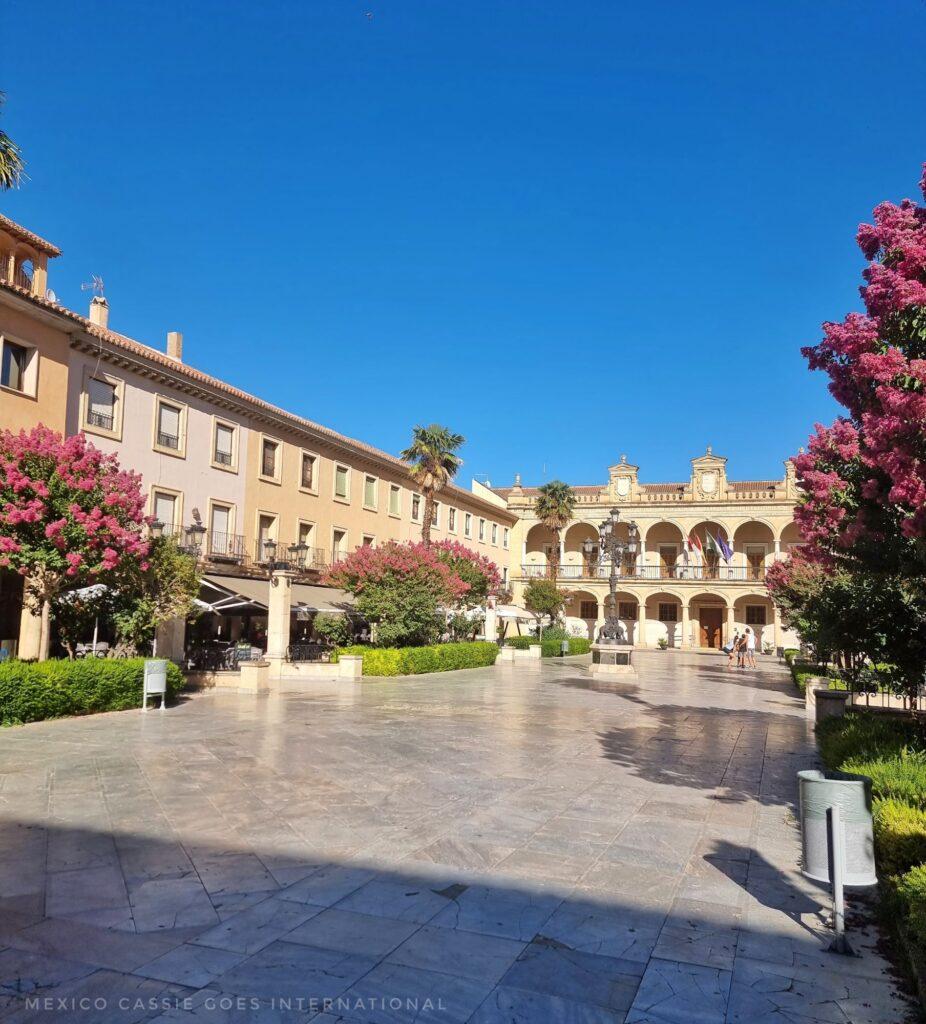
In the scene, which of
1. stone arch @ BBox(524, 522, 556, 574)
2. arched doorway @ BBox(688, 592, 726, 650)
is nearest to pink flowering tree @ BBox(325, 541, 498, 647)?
arched doorway @ BBox(688, 592, 726, 650)

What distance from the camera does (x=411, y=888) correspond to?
16.8ft

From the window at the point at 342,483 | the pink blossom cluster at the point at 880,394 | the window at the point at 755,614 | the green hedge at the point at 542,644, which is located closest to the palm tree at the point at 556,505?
the green hedge at the point at 542,644

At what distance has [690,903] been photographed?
4.93 m

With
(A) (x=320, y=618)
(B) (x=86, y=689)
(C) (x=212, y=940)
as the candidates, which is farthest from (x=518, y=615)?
(C) (x=212, y=940)

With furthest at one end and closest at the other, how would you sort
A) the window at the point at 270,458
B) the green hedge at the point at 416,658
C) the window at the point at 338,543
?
the window at the point at 338,543, the window at the point at 270,458, the green hedge at the point at 416,658

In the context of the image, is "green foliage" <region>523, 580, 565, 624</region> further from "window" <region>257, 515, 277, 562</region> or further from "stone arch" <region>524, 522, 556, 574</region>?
"window" <region>257, 515, 277, 562</region>

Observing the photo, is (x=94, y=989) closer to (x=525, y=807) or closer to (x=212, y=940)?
(x=212, y=940)

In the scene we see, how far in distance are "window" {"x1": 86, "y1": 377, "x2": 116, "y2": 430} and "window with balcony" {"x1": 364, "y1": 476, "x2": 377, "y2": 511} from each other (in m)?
14.9

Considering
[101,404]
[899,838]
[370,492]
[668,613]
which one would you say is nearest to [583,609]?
[668,613]

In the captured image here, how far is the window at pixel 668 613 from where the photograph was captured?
56094mm

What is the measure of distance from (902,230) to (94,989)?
702 cm

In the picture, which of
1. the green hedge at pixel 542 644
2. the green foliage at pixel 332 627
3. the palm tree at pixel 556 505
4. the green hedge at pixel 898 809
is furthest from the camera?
the palm tree at pixel 556 505

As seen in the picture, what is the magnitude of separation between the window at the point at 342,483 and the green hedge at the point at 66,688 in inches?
788

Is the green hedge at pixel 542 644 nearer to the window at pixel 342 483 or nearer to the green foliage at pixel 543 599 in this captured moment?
the green foliage at pixel 543 599
